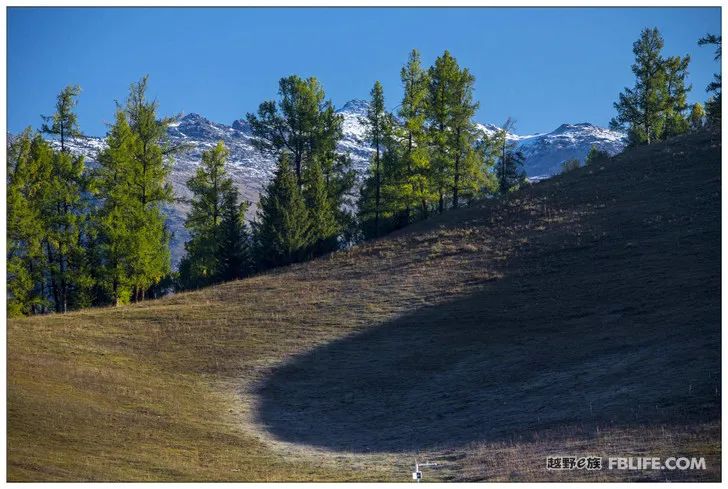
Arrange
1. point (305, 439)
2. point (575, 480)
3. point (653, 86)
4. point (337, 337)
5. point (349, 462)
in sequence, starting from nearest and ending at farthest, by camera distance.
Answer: point (575, 480) < point (349, 462) < point (305, 439) < point (337, 337) < point (653, 86)

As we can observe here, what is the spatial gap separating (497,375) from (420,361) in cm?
394

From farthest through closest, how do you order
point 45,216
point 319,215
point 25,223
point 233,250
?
point 319,215, point 233,250, point 45,216, point 25,223

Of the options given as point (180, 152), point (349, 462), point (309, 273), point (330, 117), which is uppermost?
point (330, 117)

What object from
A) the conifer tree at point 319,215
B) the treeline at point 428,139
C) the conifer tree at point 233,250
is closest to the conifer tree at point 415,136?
the treeline at point 428,139

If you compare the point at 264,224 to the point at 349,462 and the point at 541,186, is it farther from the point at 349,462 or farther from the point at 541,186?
the point at 349,462

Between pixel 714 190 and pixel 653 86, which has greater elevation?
pixel 653 86

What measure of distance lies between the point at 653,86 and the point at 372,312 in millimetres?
40543

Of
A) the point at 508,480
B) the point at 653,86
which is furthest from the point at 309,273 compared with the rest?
the point at 653,86

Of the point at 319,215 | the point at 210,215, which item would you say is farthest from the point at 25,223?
the point at 319,215

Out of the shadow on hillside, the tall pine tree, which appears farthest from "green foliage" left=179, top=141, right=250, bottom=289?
the shadow on hillside

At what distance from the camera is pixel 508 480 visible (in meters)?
16.9

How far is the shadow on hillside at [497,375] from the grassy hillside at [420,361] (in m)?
0.11

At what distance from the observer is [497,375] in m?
28.8

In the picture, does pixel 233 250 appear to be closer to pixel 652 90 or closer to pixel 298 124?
pixel 298 124
